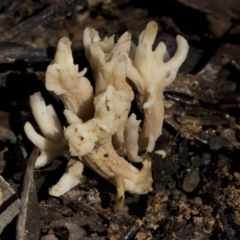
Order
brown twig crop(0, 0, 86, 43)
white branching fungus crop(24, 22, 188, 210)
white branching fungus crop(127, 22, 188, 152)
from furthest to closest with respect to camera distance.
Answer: brown twig crop(0, 0, 86, 43), white branching fungus crop(127, 22, 188, 152), white branching fungus crop(24, 22, 188, 210)

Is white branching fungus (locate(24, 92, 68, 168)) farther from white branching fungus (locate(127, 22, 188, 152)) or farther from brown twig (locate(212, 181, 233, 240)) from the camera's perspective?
brown twig (locate(212, 181, 233, 240))

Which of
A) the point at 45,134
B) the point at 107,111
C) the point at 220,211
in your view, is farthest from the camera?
the point at 45,134

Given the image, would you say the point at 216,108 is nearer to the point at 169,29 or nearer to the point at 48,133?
the point at 169,29

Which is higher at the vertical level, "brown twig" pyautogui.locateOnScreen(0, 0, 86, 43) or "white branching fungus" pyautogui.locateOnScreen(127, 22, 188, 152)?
"white branching fungus" pyautogui.locateOnScreen(127, 22, 188, 152)

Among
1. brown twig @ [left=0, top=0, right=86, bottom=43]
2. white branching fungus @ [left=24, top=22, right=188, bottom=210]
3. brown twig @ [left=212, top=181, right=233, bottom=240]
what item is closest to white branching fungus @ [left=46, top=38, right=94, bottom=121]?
white branching fungus @ [left=24, top=22, right=188, bottom=210]

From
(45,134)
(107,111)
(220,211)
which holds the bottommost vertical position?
(220,211)

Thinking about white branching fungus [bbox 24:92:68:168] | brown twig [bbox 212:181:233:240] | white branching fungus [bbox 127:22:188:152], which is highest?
white branching fungus [bbox 127:22:188:152]

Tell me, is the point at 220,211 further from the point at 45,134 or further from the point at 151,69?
the point at 45,134

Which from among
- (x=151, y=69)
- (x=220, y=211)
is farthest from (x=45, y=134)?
(x=220, y=211)
